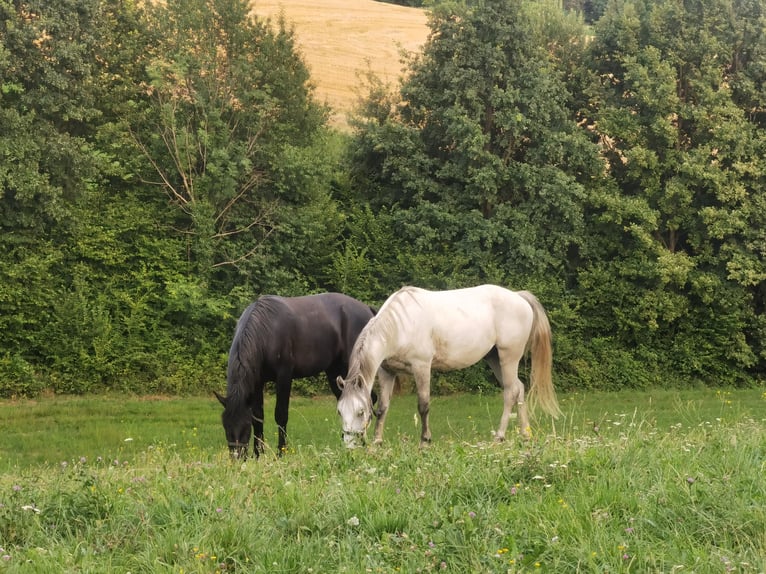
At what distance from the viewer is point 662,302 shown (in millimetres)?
23391

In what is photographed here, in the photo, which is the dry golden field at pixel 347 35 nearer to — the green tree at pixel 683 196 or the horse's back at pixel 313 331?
the green tree at pixel 683 196

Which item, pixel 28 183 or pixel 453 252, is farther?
pixel 453 252

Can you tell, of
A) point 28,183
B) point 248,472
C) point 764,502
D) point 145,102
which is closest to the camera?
point 764,502

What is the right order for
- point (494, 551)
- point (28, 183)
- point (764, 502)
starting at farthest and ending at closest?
point (28, 183) → point (764, 502) → point (494, 551)

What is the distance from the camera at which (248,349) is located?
9625 mm

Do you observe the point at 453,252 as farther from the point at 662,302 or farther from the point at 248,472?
the point at 248,472

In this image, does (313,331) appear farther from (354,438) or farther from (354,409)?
(354,438)

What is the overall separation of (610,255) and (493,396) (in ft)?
21.1

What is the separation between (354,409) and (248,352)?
1.77 metres

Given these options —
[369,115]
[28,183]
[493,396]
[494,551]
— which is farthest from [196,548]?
[369,115]

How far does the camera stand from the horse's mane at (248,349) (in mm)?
9180

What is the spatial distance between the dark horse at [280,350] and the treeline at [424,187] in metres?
9.87

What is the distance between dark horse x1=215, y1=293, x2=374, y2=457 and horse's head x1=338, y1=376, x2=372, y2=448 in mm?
1067

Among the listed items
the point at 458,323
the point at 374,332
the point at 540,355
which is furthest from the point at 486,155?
the point at 374,332
